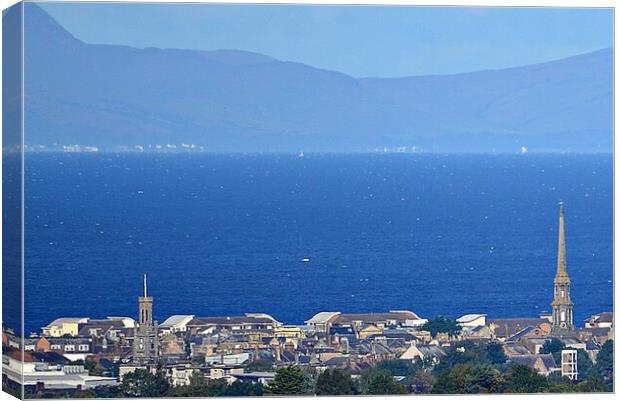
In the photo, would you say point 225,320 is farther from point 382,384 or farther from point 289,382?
point 382,384

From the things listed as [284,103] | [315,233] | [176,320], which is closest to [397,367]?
[315,233]

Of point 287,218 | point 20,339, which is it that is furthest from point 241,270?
point 20,339

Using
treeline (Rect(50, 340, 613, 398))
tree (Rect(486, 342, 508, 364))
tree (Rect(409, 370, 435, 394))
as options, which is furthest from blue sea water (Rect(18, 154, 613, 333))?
tree (Rect(409, 370, 435, 394))

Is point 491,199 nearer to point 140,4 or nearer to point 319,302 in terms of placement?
point 319,302

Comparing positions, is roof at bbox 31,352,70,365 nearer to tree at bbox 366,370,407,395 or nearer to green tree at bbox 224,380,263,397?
green tree at bbox 224,380,263,397

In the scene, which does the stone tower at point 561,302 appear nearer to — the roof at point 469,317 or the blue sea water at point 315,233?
the blue sea water at point 315,233

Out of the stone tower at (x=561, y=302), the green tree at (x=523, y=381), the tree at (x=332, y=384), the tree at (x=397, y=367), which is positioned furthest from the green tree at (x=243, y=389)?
the stone tower at (x=561, y=302)
